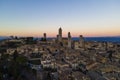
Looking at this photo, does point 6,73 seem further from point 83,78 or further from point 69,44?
point 69,44

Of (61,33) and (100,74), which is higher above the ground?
(61,33)

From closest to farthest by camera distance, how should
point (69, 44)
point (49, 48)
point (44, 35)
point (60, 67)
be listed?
point (60, 67) < point (49, 48) < point (69, 44) < point (44, 35)

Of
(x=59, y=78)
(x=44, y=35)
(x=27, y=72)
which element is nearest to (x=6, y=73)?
(x=27, y=72)

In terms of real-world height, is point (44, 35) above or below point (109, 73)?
above

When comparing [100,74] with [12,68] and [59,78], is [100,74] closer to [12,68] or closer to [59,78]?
[59,78]

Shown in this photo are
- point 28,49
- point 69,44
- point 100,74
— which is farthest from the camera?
point 69,44

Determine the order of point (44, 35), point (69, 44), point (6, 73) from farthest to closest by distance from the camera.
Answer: point (44, 35) → point (69, 44) → point (6, 73)

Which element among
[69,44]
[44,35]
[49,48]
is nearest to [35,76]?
[49,48]

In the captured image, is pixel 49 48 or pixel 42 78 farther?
pixel 49 48

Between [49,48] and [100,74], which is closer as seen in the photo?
[100,74]
